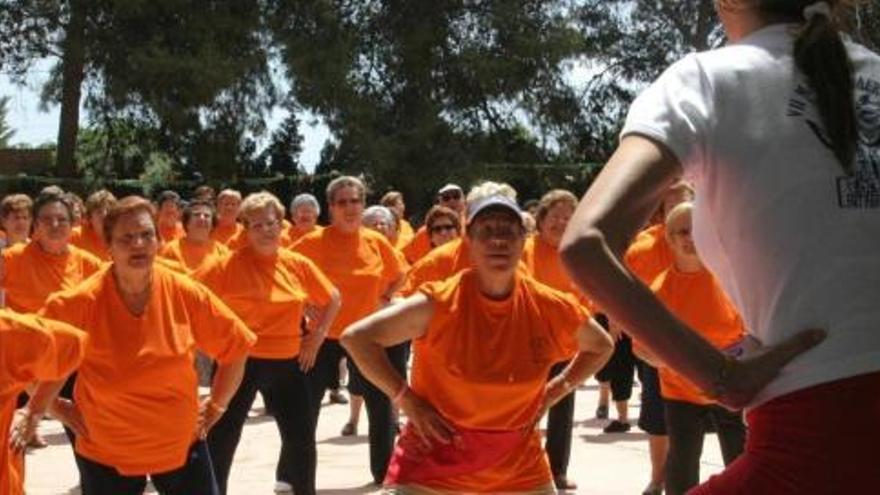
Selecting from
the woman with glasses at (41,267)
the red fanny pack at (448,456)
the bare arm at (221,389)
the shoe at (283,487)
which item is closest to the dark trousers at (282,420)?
the shoe at (283,487)

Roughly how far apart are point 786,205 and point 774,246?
0.19ft

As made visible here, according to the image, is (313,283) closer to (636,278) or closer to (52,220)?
(52,220)

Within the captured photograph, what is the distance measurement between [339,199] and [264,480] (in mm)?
2278

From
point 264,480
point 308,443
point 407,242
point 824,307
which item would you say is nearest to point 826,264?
point 824,307

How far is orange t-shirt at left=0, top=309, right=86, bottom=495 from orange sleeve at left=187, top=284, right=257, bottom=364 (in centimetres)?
107

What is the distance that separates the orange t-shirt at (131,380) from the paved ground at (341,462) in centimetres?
328

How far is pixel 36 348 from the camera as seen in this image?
4434mm

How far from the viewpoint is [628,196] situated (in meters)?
1.80

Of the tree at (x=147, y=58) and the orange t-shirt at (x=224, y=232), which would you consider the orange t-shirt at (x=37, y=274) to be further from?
the tree at (x=147, y=58)

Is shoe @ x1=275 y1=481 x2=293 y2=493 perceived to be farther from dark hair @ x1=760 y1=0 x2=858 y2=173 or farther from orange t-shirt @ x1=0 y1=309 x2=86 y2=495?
dark hair @ x1=760 y1=0 x2=858 y2=173

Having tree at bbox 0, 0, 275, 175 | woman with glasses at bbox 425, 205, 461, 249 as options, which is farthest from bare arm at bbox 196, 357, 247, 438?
tree at bbox 0, 0, 275, 175

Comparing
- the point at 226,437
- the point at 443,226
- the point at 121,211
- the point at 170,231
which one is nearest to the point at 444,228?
the point at 443,226

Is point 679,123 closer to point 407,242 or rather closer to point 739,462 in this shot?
point 739,462

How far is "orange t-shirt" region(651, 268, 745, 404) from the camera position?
6.87 metres
